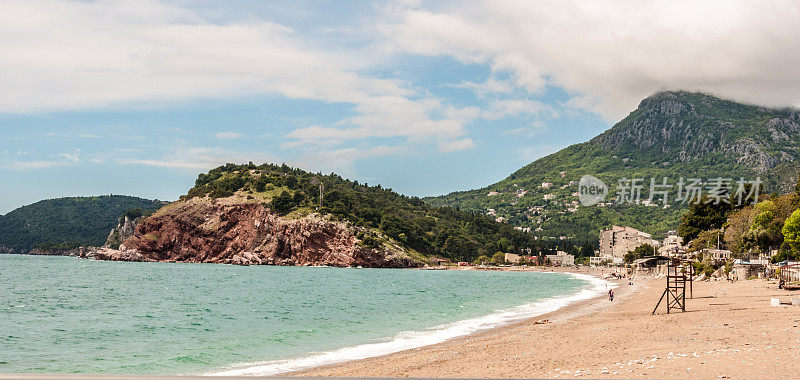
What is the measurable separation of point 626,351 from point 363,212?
15143 cm

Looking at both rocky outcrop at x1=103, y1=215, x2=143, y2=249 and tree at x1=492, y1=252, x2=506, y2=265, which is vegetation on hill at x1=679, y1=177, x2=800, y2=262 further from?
rocky outcrop at x1=103, y1=215, x2=143, y2=249

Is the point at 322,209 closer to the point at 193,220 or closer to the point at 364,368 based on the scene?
the point at 193,220

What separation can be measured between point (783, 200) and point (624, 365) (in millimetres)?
66773

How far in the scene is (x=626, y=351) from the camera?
15.8 m

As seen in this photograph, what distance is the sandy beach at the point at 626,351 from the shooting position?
1214 cm

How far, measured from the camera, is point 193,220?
15275cm

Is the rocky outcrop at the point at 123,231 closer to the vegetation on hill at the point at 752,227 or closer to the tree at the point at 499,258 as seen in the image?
the tree at the point at 499,258

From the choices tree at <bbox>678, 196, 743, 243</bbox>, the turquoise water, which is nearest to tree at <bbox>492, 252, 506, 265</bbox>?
tree at <bbox>678, 196, 743, 243</bbox>

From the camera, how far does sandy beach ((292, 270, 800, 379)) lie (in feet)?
39.8

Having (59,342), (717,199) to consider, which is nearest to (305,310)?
(59,342)

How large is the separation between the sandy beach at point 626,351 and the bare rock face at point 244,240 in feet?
401

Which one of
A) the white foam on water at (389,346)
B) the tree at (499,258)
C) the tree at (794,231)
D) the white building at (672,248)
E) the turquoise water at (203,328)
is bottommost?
the tree at (499,258)

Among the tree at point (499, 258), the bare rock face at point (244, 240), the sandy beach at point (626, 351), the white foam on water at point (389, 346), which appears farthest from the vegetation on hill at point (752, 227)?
the bare rock face at point (244, 240)

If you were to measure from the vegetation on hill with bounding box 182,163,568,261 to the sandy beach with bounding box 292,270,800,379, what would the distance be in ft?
415
